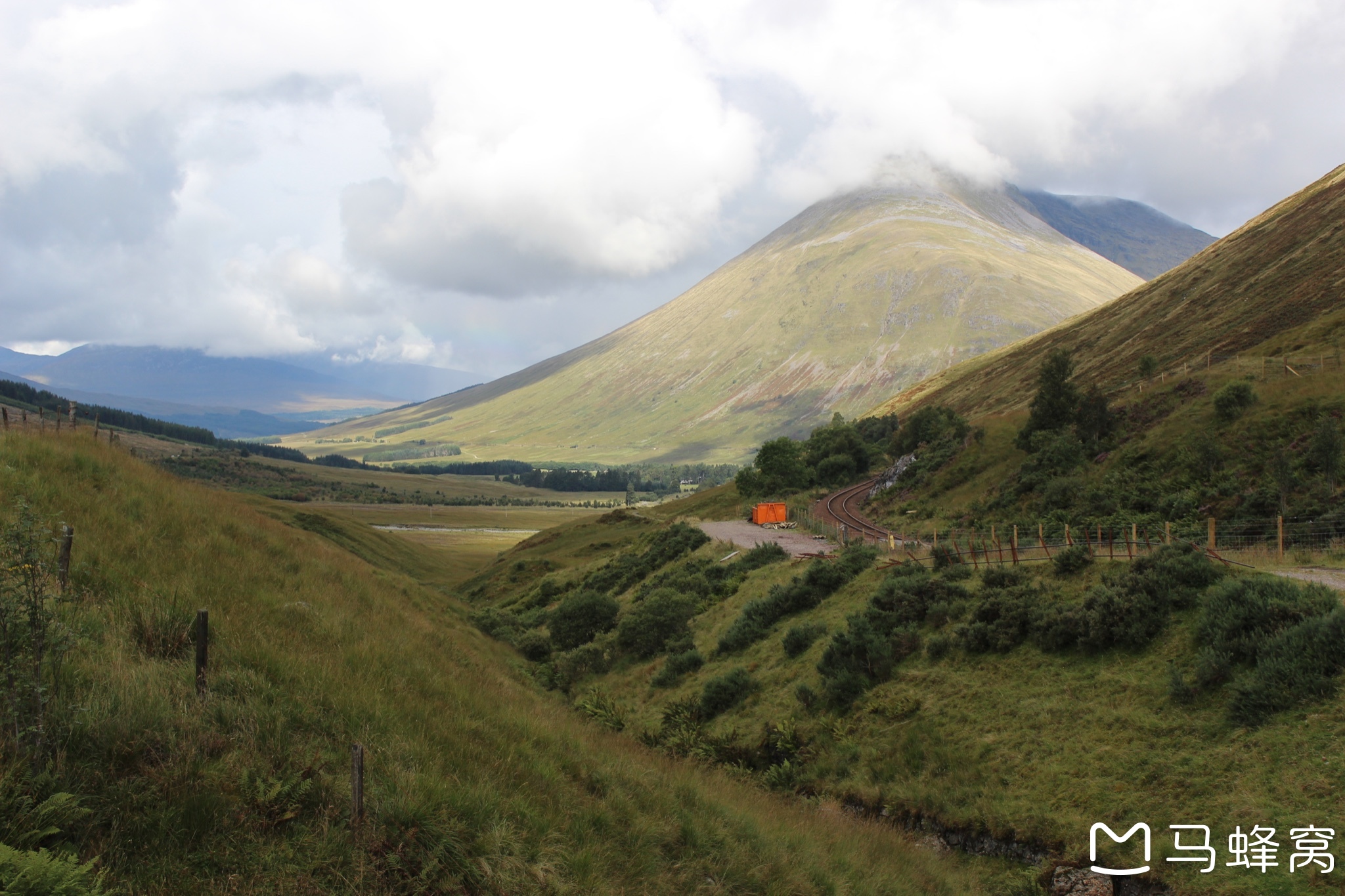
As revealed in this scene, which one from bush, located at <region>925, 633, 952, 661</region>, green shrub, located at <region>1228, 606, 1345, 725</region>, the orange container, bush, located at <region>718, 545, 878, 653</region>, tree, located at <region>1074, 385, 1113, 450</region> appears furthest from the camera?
the orange container

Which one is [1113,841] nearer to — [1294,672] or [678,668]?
[1294,672]

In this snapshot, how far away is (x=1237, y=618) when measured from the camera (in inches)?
516

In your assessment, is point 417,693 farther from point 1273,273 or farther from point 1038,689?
point 1273,273

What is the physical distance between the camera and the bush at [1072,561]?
727 inches

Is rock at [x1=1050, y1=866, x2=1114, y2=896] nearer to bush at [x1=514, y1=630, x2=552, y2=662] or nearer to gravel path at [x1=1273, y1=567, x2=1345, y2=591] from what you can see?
gravel path at [x1=1273, y1=567, x2=1345, y2=591]

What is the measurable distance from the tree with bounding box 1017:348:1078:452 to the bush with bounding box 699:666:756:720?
110ft

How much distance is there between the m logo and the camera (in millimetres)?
10109

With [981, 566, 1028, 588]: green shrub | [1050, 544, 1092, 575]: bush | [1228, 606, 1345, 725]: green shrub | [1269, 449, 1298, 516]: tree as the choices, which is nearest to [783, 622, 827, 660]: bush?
[981, 566, 1028, 588]: green shrub

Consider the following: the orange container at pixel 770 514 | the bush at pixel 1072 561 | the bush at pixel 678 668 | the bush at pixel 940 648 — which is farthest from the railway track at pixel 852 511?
the bush at pixel 940 648

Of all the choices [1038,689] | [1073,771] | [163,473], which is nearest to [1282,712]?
[1073,771]

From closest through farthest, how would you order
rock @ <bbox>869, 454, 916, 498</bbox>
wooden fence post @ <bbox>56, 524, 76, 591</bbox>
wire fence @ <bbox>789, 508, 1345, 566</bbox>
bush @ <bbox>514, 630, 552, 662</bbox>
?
wooden fence post @ <bbox>56, 524, 76, 591</bbox> < wire fence @ <bbox>789, 508, 1345, 566</bbox> < bush @ <bbox>514, 630, 552, 662</bbox> < rock @ <bbox>869, 454, 916, 498</bbox>

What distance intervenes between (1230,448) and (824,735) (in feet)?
93.3

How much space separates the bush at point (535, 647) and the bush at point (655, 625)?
426 cm

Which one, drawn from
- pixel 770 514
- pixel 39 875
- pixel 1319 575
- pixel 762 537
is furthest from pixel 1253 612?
pixel 770 514
